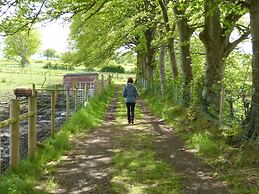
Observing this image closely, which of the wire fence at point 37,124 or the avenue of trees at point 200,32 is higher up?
the avenue of trees at point 200,32

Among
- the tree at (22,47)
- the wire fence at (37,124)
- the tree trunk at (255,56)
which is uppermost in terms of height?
the tree at (22,47)

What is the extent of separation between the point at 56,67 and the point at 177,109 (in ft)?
292

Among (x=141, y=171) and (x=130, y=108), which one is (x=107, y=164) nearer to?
(x=141, y=171)

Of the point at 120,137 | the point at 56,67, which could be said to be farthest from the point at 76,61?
the point at 56,67

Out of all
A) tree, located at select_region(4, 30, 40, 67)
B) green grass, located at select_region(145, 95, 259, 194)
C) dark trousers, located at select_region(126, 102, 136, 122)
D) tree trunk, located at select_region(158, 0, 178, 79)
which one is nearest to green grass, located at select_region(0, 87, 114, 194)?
dark trousers, located at select_region(126, 102, 136, 122)

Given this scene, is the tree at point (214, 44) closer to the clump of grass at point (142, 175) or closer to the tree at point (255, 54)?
the tree at point (255, 54)

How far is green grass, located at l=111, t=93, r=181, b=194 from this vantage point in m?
7.11

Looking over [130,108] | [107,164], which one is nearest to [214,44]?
[130,108]

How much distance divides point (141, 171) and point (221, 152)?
2.19 m

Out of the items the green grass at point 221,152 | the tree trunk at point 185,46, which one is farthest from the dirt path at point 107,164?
the tree trunk at point 185,46

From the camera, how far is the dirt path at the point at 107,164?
23.7 feet

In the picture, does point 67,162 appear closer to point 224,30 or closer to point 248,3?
point 248,3

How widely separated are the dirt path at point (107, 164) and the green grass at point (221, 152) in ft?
0.79

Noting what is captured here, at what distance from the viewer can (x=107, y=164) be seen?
898 centimetres
